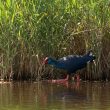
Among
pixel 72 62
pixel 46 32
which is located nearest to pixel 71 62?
pixel 72 62

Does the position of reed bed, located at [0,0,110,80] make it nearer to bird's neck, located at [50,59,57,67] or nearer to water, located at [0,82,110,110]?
bird's neck, located at [50,59,57,67]

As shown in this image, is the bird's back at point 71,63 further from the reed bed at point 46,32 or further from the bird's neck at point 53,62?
the reed bed at point 46,32

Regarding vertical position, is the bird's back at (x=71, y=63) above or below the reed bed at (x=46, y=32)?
below

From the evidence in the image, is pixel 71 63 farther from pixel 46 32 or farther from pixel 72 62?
pixel 46 32

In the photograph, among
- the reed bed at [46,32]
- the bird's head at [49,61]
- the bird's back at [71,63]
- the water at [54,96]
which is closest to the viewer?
the water at [54,96]

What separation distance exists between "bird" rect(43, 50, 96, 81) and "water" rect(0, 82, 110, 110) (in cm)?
60

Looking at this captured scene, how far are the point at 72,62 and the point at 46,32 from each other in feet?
3.47

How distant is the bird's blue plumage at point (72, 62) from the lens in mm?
13547

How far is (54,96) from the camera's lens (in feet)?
36.9

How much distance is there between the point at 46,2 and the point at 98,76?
2.35m

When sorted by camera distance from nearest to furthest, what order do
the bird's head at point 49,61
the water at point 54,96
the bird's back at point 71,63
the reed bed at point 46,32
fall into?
the water at point 54,96 → the bird's head at point 49,61 → the reed bed at point 46,32 → the bird's back at point 71,63

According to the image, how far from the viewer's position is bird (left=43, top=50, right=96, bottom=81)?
1352 cm

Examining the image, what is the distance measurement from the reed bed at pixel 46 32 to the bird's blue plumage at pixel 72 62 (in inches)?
9.9

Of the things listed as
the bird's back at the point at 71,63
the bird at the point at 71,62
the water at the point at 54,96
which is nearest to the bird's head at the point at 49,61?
the bird at the point at 71,62
